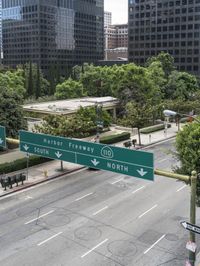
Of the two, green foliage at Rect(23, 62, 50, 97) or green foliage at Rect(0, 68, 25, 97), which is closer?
green foliage at Rect(0, 68, 25, 97)

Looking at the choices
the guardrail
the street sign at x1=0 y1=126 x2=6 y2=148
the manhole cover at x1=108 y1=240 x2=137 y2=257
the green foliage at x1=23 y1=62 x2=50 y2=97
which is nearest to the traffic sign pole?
the manhole cover at x1=108 y1=240 x2=137 y2=257

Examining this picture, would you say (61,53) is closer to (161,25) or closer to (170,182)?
(161,25)

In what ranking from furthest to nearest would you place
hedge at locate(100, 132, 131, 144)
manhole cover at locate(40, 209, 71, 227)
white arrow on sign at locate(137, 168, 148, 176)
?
hedge at locate(100, 132, 131, 144) → manhole cover at locate(40, 209, 71, 227) → white arrow on sign at locate(137, 168, 148, 176)

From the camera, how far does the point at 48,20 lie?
538 ft

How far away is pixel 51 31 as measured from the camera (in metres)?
166

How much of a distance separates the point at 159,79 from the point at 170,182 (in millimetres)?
49735

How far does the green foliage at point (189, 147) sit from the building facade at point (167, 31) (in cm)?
11187

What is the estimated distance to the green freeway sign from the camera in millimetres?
15883

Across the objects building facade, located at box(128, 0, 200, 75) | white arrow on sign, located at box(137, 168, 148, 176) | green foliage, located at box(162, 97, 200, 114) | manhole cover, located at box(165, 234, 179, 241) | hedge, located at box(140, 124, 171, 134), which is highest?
building facade, located at box(128, 0, 200, 75)

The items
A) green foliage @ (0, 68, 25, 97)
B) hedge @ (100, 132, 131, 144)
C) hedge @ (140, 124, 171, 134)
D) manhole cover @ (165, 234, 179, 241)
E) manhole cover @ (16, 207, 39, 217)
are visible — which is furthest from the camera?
green foliage @ (0, 68, 25, 97)

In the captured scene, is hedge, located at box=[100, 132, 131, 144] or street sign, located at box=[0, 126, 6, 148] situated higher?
street sign, located at box=[0, 126, 6, 148]

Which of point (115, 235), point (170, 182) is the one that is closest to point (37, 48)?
point (170, 182)

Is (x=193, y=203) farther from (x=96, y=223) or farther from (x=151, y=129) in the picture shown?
(x=151, y=129)

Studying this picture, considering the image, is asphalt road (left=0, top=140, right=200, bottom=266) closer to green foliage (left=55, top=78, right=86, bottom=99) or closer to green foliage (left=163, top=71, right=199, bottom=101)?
green foliage (left=163, top=71, right=199, bottom=101)
